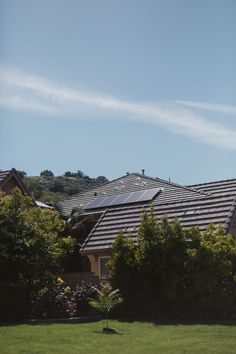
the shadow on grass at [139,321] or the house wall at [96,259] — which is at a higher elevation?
the house wall at [96,259]

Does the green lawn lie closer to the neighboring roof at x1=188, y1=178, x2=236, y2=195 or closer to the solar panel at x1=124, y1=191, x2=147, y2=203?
the neighboring roof at x1=188, y1=178, x2=236, y2=195

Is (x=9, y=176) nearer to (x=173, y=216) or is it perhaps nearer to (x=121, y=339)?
(x=173, y=216)

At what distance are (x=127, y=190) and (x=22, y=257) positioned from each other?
19990 millimetres

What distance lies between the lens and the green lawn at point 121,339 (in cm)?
1087

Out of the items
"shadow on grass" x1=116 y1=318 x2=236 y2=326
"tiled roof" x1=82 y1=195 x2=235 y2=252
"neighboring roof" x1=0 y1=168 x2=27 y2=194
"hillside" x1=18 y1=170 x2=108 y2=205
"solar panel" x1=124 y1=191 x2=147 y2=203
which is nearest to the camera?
"shadow on grass" x1=116 y1=318 x2=236 y2=326

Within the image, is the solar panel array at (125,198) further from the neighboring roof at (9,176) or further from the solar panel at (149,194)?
the neighboring roof at (9,176)

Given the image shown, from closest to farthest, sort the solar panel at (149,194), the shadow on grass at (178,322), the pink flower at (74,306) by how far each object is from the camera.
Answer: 1. the shadow on grass at (178,322)
2. the pink flower at (74,306)
3. the solar panel at (149,194)

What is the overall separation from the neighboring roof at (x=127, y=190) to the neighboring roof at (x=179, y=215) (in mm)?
1121

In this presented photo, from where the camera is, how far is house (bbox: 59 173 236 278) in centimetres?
2338

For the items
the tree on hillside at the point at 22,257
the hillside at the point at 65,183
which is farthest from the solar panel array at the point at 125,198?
the tree on hillside at the point at 22,257

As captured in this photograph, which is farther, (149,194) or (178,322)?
(149,194)

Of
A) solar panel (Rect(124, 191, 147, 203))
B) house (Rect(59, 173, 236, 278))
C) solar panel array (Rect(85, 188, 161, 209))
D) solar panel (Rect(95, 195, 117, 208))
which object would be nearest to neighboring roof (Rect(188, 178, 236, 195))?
house (Rect(59, 173, 236, 278))

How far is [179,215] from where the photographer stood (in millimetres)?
24078

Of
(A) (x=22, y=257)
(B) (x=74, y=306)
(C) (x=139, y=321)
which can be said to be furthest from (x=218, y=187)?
(A) (x=22, y=257)
